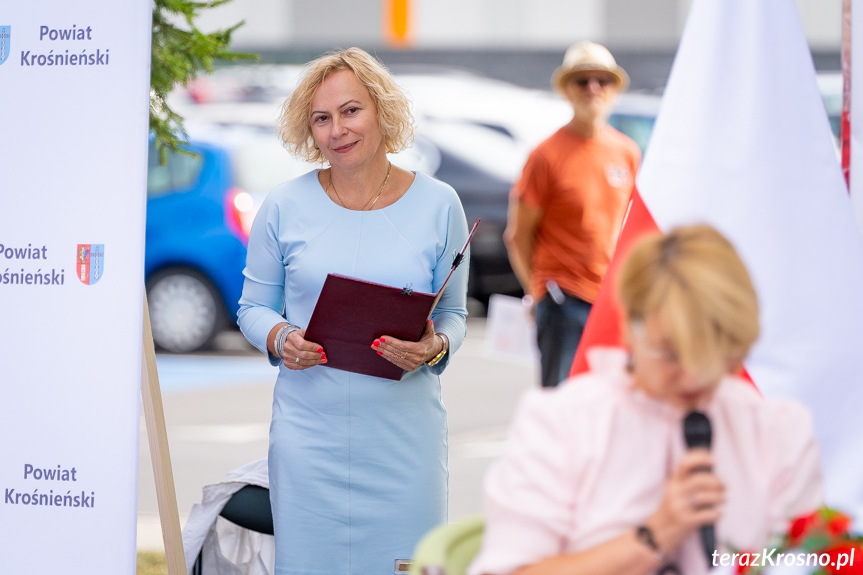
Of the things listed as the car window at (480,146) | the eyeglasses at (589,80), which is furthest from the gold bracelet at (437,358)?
the car window at (480,146)

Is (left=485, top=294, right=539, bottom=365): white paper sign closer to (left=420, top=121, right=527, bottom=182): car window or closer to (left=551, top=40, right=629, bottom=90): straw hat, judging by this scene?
(left=551, top=40, right=629, bottom=90): straw hat

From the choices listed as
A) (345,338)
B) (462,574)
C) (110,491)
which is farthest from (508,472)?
(110,491)

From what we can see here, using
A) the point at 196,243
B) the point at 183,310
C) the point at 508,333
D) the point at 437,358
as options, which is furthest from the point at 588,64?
the point at 183,310

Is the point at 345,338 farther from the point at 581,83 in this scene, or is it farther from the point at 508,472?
the point at 581,83

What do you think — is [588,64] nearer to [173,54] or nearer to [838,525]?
[173,54]

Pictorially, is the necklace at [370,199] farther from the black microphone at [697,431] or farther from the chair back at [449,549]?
the black microphone at [697,431]

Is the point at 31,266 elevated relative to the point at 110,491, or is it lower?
elevated

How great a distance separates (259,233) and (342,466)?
0.60m

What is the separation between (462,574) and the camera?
64.3 inches

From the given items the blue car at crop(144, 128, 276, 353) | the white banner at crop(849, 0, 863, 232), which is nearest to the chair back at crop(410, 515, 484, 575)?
the white banner at crop(849, 0, 863, 232)

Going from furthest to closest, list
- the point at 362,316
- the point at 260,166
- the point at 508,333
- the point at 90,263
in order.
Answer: the point at 260,166 → the point at 508,333 → the point at 90,263 → the point at 362,316

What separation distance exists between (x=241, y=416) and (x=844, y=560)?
16.4ft

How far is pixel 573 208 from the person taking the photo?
4.29 meters

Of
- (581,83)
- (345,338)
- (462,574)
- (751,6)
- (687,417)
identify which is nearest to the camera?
(687,417)
